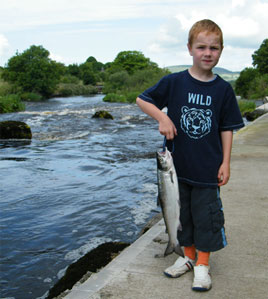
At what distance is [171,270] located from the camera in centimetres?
301

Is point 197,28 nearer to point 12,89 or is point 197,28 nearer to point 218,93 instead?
point 218,93

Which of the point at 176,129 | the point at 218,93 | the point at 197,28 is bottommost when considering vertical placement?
the point at 176,129

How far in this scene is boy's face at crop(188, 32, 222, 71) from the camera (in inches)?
108

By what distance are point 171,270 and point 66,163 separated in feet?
25.0

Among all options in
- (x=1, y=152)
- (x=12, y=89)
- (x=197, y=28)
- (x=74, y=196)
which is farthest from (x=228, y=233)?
(x=12, y=89)

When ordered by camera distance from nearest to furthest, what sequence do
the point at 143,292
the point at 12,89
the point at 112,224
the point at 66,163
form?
1. the point at 143,292
2. the point at 112,224
3. the point at 66,163
4. the point at 12,89

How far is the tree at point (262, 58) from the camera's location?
6249 centimetres

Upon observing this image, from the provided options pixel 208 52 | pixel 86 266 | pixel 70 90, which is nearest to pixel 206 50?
pixel 208 52

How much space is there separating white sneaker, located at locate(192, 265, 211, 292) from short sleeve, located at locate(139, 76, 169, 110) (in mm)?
1218

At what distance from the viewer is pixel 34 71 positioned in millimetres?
58469

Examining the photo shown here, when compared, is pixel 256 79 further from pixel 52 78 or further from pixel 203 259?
pixel 203 259

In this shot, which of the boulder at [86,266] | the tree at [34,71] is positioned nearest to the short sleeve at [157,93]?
the boulder at [86,266]

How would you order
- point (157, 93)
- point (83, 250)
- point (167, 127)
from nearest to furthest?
point (167, 127)
point (157, 93)
point (83, 250)

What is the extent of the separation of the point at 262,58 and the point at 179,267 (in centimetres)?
6520
